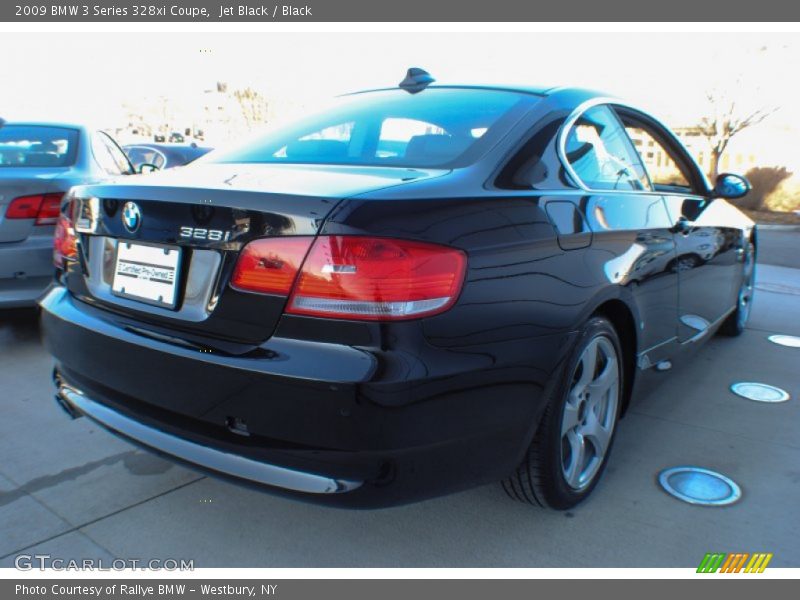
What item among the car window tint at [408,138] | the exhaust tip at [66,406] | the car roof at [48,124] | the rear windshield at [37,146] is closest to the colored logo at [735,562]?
the car window tint at [408,138]

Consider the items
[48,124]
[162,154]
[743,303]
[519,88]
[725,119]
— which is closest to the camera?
[519,88]

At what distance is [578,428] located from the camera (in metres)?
2.48

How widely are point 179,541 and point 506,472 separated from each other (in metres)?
1.14

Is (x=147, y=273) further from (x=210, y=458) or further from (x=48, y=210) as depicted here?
(x=48, y=210)

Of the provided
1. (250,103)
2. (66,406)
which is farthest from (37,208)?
(250,103)

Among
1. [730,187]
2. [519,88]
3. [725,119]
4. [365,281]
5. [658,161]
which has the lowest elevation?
[365,281]

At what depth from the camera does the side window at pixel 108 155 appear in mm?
5152

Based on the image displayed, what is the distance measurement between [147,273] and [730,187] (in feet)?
10.6

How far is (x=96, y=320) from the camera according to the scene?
85.1 inches

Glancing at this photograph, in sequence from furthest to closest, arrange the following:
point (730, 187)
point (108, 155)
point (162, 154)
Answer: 1. point (162, 154)
2. point (108, 155)
3. point (730, 187)

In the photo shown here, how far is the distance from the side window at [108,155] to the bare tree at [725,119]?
53.9 ft

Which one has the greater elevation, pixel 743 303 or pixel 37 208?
pixel 37 208

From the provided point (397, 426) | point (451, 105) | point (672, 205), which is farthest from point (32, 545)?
point (672, 205)
